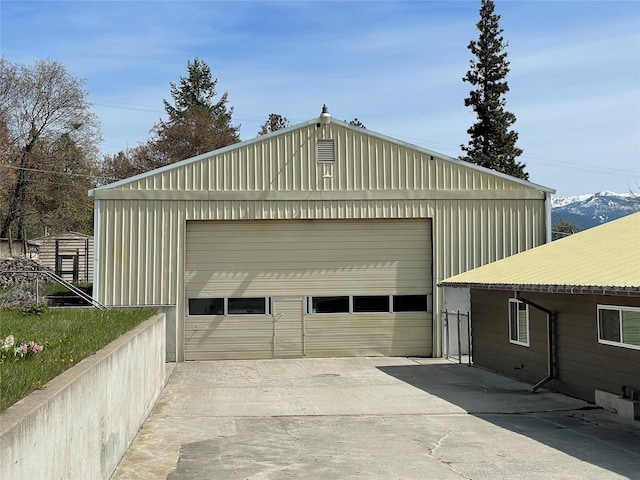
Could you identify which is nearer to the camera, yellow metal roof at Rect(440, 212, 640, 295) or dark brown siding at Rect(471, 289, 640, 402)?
yellow metal roof at Rect(440, 212, 640, 295)

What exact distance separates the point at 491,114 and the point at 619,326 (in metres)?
36.1

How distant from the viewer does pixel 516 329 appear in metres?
17.0

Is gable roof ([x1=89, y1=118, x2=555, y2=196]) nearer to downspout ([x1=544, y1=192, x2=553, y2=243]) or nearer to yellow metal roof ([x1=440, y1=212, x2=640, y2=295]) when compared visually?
downspout ([x1=544, y1=192, x2=553, y2=243])

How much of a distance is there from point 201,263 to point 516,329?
337 inches

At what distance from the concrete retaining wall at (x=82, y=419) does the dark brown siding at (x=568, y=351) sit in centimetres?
770

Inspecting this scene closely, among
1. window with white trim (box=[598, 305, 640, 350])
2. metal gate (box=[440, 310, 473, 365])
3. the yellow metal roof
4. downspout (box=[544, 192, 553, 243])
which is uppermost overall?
downspout (box=[544, 192, 553, 243])

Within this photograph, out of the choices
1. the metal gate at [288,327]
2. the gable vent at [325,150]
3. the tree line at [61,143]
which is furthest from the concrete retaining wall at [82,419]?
the tree line at [61,143]

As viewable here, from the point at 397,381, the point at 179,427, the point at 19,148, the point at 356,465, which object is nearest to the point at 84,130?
the point at 19,148

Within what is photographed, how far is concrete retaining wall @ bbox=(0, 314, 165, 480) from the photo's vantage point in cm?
457

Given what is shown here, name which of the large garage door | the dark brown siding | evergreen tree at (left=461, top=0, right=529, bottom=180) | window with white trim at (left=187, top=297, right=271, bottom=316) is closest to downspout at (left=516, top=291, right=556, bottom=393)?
the dark brown siding

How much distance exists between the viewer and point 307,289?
20.9 metres

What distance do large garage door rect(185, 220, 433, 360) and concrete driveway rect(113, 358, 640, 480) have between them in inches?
143

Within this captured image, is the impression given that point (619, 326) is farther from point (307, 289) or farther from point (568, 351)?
point (307, 289)

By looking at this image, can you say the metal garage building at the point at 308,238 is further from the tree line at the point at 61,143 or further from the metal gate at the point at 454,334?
the tree line at the point at 61,143
